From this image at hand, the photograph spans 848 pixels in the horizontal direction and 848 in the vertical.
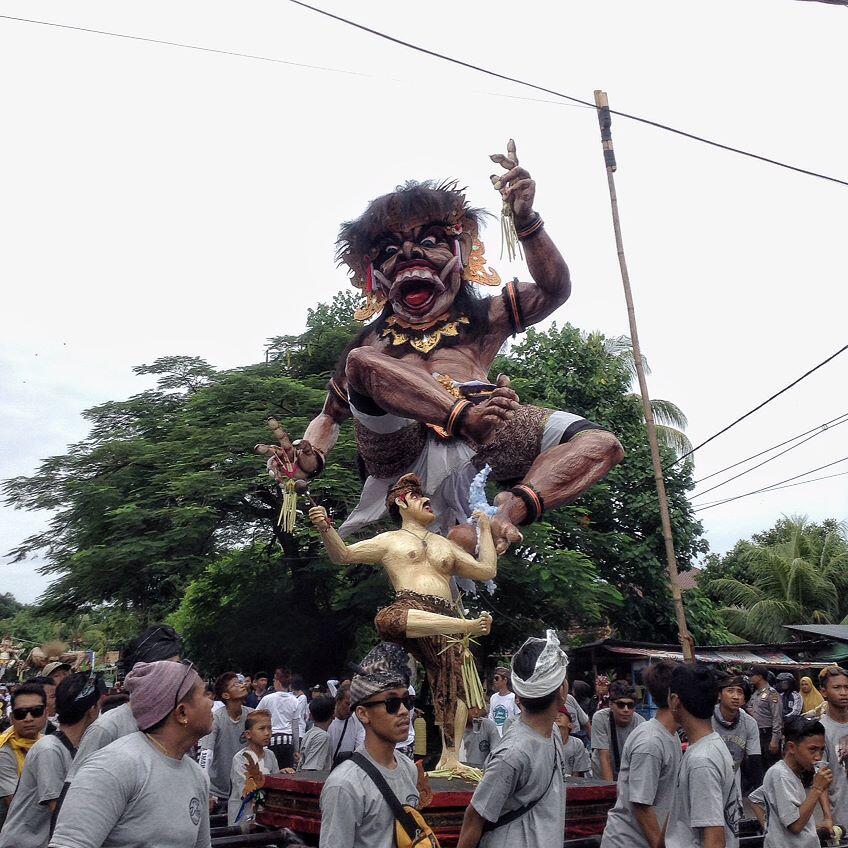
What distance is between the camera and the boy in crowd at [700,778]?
A: 11.0 ft

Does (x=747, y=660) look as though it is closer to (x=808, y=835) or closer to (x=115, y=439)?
(x=115, y=439)

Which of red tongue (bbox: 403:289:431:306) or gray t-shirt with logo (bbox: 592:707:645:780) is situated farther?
gray t-shirt with logo (bbox: 592:707:645:780)

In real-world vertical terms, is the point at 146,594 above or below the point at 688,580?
below

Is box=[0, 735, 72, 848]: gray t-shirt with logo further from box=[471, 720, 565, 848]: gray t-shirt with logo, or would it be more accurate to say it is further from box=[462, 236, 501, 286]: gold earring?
box=[462, 236, 501, 286]: gold earring

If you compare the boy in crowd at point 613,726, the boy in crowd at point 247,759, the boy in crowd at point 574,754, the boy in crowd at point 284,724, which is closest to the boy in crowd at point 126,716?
the boy in crowd at point 247,759

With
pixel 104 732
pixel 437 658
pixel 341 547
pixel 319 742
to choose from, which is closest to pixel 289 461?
pixel 341 547

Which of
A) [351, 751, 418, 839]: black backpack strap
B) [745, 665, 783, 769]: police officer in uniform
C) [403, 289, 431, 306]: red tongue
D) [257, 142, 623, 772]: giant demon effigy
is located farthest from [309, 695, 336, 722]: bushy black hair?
[351, 751, 418, 839]: black backpack strap

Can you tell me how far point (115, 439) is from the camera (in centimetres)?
1720

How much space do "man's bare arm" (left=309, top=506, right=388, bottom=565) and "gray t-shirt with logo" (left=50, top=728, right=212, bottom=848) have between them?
115 inches

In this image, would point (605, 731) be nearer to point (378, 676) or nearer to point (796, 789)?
point (796, 789)

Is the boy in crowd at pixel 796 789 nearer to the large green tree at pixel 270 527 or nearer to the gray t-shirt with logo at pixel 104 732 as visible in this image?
the gray t-shirt with logo at pixel 104 732

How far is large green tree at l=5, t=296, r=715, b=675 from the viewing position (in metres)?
14.8

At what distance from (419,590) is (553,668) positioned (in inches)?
93.7

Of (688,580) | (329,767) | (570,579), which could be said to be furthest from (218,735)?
(688,580)
